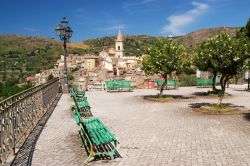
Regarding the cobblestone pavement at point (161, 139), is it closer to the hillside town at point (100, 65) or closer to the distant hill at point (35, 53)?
the hillside town at point (100, 65)

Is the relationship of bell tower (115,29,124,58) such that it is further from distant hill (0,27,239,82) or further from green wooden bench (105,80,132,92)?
green wooden bench (105,80,132,92)

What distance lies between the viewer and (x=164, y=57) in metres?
18.6

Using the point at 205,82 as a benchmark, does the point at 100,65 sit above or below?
above

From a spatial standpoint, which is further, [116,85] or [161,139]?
[116,85]

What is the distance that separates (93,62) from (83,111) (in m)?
104

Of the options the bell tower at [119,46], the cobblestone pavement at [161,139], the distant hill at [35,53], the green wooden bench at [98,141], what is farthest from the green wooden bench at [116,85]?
the bell tower at [119,46]

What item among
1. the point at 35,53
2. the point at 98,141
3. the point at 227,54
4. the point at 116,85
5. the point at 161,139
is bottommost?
the point at 161,139

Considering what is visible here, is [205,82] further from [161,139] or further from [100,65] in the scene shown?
[100,65]

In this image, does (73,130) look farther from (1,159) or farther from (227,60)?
(227,60)

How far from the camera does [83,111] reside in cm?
1297

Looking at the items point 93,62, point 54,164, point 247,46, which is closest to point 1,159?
point 54,164

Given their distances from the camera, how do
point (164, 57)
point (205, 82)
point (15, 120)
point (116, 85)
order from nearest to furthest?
1. point (15, 120)
2. point (164, 57)
3. point (116, 85)
4. point (205, 82)

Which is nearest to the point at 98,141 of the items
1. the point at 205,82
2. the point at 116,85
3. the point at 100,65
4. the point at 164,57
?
the point at 164,57

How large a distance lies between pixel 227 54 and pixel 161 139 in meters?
6.30
